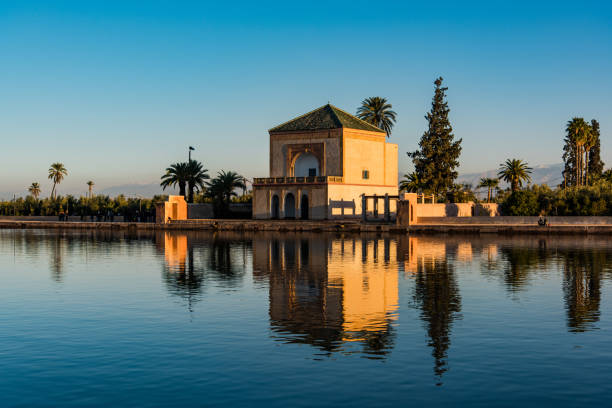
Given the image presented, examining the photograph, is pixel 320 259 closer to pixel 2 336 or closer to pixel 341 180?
pixel 2 336

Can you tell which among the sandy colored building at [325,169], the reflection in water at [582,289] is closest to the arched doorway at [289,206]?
the sandy colored building at [325,169]

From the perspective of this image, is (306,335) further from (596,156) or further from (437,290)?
→ (596,156)

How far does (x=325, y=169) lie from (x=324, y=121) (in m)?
5.08

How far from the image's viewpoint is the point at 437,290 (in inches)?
816

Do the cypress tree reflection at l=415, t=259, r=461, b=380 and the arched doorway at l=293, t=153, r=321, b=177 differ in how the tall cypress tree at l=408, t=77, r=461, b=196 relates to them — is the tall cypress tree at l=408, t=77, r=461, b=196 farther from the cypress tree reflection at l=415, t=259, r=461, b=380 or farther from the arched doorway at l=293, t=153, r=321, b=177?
the cypress tree reflection at l=415, t=259, r=461, b=380

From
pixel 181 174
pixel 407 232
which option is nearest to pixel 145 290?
pixel 407 232

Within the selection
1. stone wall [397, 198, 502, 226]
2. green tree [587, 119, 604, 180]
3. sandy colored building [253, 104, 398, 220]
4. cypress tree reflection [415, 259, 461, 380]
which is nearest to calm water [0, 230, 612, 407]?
cypress tree reflection [415, 259, 461, 380]

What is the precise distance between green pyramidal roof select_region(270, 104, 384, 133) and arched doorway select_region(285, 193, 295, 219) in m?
7.15

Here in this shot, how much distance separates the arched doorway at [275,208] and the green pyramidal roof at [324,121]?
7421 millimetres

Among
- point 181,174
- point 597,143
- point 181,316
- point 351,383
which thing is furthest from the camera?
point 597,143

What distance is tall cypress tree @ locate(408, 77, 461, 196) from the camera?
74.6 meters

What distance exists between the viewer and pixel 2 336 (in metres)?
14.0

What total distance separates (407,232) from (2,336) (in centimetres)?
4435

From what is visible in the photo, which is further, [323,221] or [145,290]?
[323,221]
